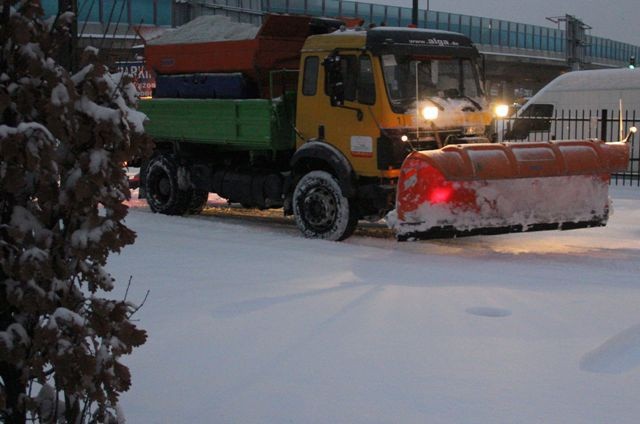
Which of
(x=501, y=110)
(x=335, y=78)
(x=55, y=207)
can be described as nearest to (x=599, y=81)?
(x=501, y=110)

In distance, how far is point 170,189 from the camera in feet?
46.2

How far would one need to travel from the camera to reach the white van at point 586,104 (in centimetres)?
2023

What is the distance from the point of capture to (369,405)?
4648 millimetres

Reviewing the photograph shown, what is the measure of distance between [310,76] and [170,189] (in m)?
3.69

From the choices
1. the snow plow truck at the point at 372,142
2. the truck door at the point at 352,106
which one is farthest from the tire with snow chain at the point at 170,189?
the truck door at the point at 352,106

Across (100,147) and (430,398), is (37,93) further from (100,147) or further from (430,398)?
(430,398)

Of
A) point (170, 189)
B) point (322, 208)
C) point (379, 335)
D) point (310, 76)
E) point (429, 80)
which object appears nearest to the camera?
point (379, 335)

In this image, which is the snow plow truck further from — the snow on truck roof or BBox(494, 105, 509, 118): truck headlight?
the snow on truck roof

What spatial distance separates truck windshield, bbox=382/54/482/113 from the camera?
1078 centimetres

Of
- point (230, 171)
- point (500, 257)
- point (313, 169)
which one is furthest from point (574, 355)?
point (230, 171)

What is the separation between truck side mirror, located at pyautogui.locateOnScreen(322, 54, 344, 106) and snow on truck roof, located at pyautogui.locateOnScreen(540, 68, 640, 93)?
1179 cm

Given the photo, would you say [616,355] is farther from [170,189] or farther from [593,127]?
[593,127]

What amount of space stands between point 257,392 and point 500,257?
5794 mm

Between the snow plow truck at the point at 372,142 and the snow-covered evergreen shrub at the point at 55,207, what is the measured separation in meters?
6.74
